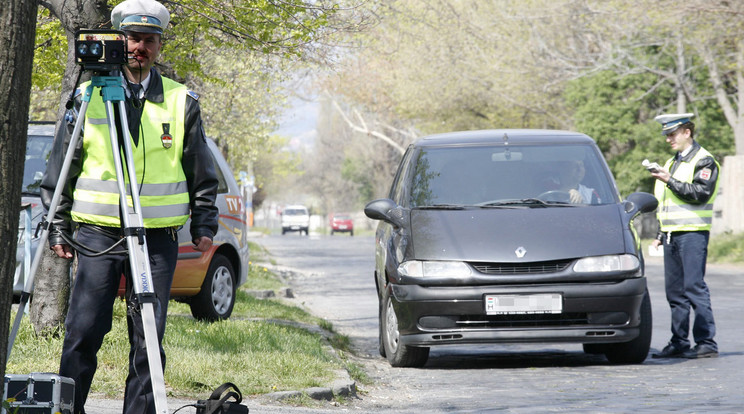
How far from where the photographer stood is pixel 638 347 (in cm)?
872

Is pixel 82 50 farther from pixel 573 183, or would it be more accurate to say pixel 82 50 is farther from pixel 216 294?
pixel 216 294

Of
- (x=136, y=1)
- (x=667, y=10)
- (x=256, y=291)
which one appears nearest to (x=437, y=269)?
(x=136, y=1)

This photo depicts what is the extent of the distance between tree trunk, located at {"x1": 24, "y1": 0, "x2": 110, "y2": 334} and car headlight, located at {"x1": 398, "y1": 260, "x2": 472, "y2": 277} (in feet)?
7.70

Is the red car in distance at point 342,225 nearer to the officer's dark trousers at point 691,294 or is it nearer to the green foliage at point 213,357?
the green foliage at point 213,357

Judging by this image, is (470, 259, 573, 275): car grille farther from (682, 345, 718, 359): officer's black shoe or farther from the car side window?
(682, 345, 718, 359): officer's black shoe

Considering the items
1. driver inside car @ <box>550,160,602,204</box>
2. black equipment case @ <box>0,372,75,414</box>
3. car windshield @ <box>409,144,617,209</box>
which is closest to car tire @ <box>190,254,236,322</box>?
car windshield @ <box>409,144,617,209</box>

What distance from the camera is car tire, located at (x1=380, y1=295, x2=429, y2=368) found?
8672 millimetres

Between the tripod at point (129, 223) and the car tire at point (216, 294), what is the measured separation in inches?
220

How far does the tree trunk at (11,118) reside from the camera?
3.95m

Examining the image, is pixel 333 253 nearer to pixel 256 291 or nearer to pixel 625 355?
pixel 256 291

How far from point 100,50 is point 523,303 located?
4.45 metres

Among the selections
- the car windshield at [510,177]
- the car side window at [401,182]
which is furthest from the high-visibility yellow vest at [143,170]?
the car side window at [401,182]

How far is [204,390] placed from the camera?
6730 millimetres

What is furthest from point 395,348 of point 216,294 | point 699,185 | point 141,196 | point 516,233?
point 141,196
